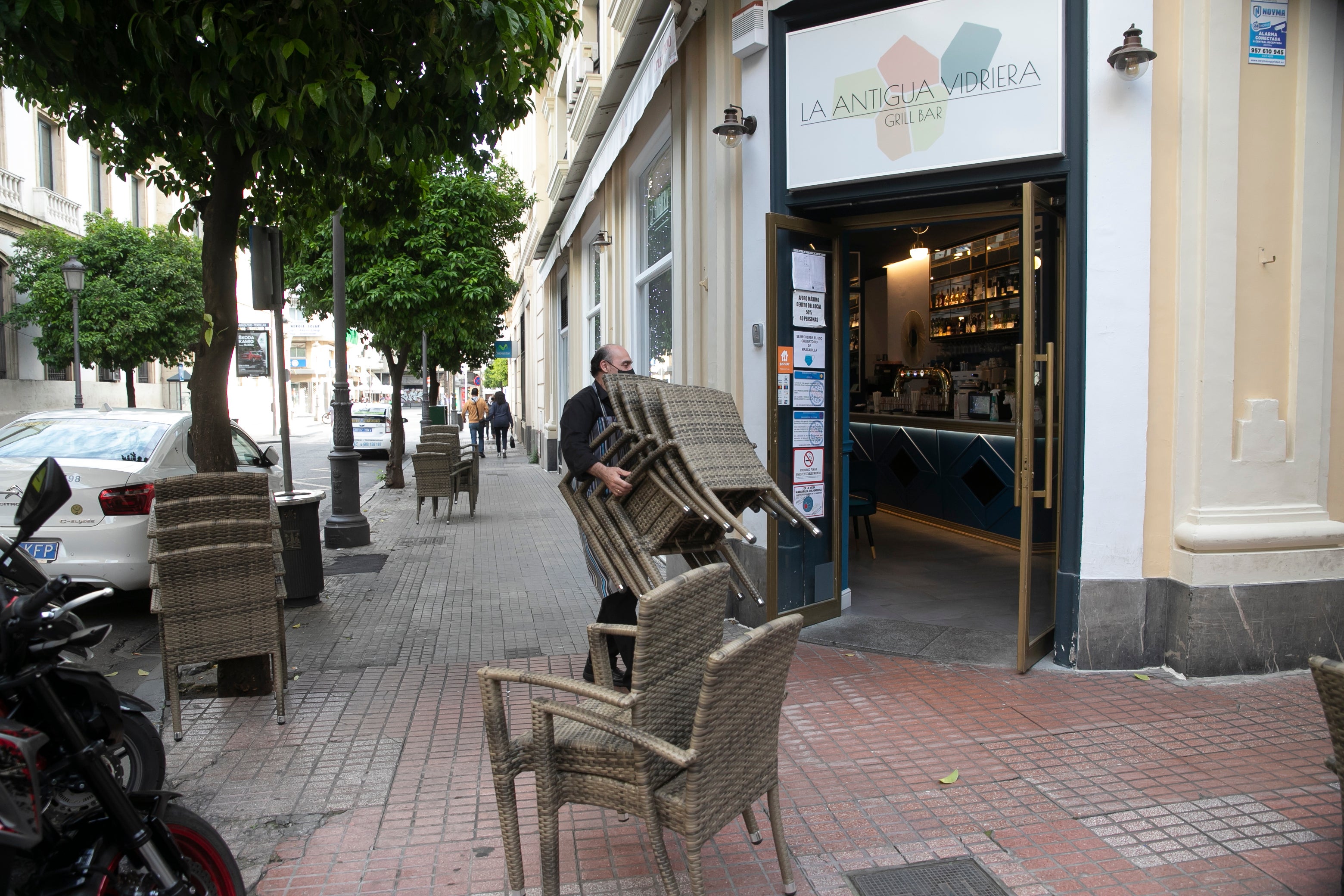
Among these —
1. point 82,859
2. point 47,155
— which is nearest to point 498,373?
point 47,155

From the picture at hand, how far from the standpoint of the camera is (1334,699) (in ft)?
8.19

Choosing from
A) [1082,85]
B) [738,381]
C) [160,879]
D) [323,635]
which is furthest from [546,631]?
[1082,85]

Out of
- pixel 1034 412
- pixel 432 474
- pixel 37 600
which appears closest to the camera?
pixel 37 600

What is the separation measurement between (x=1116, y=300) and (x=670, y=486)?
9.07 feet

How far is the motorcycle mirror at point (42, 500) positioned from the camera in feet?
7.02

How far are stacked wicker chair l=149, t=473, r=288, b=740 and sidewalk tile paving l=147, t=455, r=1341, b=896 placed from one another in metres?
0.37

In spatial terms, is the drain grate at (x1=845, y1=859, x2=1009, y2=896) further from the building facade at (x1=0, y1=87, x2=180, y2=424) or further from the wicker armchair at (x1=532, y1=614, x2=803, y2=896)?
the building facade at (x1=0, y1=87, x2=180, y2=424)

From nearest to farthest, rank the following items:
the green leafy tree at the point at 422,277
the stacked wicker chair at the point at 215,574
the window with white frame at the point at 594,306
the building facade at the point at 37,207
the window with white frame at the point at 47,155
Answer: the stacked wicker chair at the point at 215,574 → the window with white frame at the point at 594,306 → the green leafy tree at the point at 422,277 → the building facade at the point at 37,207 → the window with white frame at the point at 47,155

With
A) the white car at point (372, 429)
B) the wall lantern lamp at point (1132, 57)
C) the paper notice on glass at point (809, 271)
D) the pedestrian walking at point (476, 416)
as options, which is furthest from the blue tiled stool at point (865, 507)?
the white car at point (372, 429)

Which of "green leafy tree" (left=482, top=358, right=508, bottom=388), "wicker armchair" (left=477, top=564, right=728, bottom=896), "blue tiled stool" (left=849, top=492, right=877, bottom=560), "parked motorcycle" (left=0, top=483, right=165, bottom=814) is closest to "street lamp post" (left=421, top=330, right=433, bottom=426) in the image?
"blue tiled stool" (left=849, top=492, right=877, bottom=560)

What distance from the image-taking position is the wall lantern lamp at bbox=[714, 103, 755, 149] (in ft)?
19.6

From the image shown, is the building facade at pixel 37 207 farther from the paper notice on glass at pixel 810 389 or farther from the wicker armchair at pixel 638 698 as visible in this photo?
the wicker armchair at pixel 638 698

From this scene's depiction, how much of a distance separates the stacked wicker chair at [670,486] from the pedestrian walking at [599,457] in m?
0.07

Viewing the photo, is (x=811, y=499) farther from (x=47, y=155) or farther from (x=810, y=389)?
(x=47, y=155)
